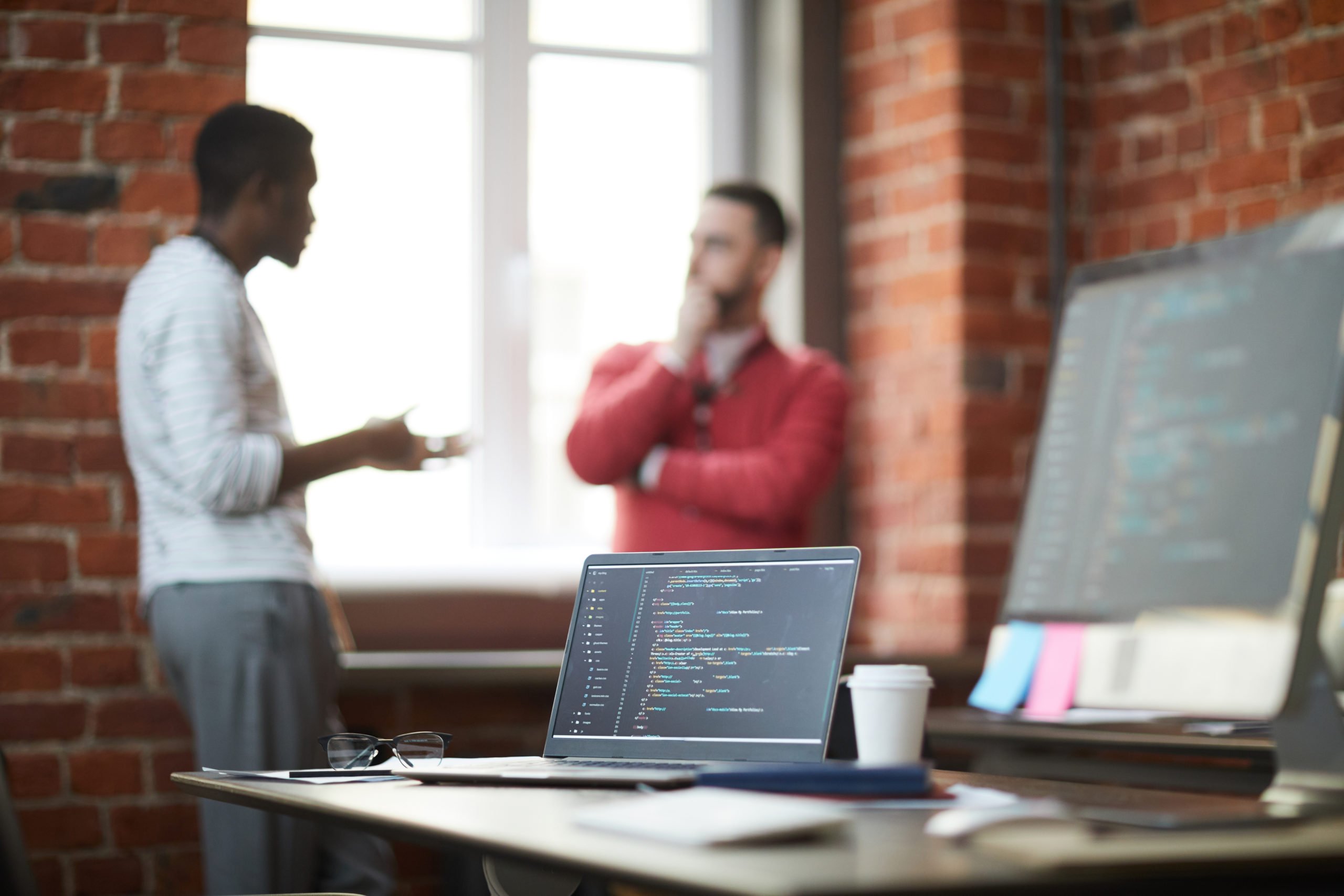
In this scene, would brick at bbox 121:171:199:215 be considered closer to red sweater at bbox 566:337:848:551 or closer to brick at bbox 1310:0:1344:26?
red sweater at bbox 566:337:848:551

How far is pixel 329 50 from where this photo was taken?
3273 millimetres

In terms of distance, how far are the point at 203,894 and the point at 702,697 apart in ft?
4.98

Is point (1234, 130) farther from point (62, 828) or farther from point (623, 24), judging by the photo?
point (62, 828)

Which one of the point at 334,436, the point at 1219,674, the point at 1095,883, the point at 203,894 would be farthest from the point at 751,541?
the point at 1095,883

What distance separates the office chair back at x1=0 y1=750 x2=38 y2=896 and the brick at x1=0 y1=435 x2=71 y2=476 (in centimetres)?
150

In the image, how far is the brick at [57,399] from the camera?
8.43 ft

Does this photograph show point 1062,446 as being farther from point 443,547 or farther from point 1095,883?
point 443,547

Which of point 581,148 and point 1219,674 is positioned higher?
point 581,148

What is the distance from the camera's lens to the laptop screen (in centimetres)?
143

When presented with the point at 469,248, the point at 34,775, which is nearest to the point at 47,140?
the point at 469,248

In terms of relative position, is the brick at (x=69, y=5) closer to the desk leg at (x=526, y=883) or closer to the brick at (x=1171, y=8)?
the desk leg at (x=526, y=883)

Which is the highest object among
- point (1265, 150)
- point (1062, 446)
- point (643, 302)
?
point (1265, 150)

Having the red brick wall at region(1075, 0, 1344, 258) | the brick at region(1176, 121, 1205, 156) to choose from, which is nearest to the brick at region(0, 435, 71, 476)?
the red brick wall at region(1075, 0, 1344, 258)

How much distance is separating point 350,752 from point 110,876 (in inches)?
50.4
